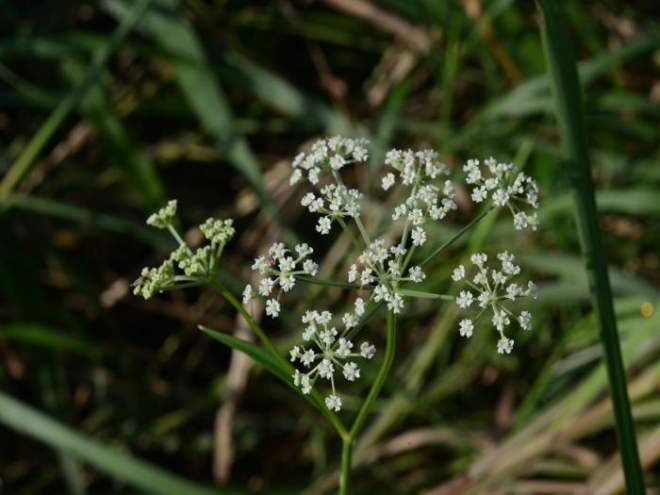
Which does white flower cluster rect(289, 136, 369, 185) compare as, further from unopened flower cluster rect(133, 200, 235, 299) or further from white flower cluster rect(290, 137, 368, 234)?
unopened flower cluster rect(133, 200, 235, 299)

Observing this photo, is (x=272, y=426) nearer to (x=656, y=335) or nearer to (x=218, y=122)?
(x=218, y=122)

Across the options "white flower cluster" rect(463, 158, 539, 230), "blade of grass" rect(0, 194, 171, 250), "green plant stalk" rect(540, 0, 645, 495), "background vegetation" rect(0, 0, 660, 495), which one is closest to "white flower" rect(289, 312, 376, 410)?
"white flower cluster" rect(463, 158, 539, 230)

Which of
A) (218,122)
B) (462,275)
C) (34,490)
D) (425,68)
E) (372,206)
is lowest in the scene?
(462,275)

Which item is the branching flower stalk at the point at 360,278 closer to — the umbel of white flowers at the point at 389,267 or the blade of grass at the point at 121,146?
the umbel of white flowers at the point at 389,267

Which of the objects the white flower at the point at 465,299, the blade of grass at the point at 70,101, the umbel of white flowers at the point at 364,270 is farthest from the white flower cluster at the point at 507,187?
the blade of grass at the point at 70,101

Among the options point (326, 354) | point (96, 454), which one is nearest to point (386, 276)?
point (326, 354)

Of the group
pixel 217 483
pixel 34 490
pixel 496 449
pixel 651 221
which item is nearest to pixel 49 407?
pixel 34 490

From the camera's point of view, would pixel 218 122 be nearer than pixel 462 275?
No
